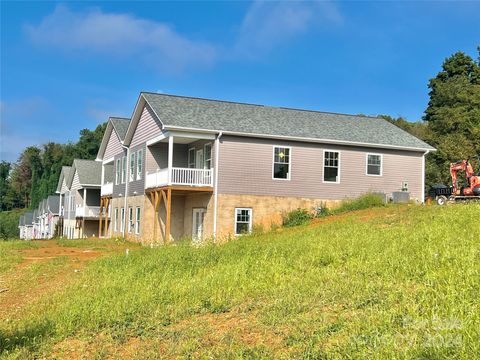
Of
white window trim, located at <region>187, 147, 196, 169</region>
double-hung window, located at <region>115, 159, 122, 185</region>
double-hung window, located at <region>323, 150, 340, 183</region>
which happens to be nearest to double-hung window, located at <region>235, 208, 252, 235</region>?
white window trim, located at <region>187, 147, 196, 169</region>

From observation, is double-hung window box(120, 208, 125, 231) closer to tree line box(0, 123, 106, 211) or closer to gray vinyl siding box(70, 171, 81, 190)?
gray vinyl siding box(70, 171, 81, 190)

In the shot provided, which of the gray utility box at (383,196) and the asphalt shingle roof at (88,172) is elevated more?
the asphalt shingle roof at (88,172)

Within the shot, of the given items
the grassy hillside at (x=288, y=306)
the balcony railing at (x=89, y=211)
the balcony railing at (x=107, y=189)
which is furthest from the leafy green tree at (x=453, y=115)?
the grassy hillside at (x=288, y=306)

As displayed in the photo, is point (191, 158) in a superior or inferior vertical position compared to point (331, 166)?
superior

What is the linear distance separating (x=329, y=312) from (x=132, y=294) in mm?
4153

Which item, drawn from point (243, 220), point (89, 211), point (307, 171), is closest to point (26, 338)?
point (243, 220)

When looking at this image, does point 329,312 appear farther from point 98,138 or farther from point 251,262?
point 98,138

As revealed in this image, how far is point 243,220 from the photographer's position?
2369 centimetres

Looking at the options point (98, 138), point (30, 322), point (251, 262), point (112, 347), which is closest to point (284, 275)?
point (251, 262)

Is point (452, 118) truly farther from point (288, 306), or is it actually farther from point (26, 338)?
point (26, 338)

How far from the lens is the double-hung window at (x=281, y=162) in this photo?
2464cm

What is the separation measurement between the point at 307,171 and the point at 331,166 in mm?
1430

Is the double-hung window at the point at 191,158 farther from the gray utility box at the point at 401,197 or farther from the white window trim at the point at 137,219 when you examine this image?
the gray utility box at the point at 401,197

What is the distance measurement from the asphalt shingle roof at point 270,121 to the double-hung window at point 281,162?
778 mm
